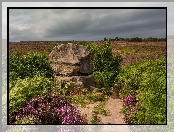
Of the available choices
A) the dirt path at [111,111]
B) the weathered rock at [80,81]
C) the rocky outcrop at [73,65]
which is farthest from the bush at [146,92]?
the rocky outcrop at [73,65]

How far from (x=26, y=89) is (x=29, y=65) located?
99cm

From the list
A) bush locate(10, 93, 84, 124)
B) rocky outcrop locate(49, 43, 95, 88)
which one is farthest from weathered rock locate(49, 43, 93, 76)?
bush locate(10, 93, 84, 124)

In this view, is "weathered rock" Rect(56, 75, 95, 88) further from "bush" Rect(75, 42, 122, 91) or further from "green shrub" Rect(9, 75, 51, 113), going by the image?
"green shrub" Rect(9, 75, 51, 113)

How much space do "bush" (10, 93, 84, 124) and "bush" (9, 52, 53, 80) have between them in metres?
0.63

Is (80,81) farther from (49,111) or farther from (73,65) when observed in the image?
(49,111)

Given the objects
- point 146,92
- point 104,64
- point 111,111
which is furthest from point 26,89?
point 146,92

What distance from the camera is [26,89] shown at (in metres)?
7.63

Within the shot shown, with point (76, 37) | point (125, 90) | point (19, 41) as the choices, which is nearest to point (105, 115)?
point (125, 90)

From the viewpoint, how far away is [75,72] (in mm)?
8414

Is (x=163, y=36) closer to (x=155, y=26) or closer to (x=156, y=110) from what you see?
(x=155, y=26)

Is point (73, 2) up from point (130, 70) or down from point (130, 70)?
up

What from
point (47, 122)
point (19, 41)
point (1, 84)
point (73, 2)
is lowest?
point (47, 122)

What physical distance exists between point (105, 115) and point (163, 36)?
1556 millimetres

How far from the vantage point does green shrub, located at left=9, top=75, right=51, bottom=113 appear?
7.43m
